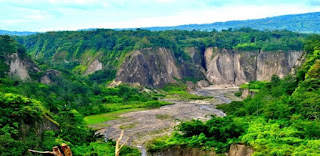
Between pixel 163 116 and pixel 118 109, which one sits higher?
pixel 163 116

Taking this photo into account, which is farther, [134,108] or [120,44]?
[120,44]

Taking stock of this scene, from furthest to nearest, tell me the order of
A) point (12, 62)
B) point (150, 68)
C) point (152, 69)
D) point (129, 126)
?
1. point (152, 69)
2. point (150, 68)
3. point (12, 62)
4. point (129, 126)

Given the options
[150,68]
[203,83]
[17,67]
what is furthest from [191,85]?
[17,67]

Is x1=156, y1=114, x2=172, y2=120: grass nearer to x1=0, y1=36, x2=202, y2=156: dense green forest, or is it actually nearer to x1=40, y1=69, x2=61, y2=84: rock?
x1=0, y1=36, x2=202, y2=156: dense green forest

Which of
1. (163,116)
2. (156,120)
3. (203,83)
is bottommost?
(203,83)

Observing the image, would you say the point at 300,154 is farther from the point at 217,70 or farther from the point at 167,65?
the point at 217,70

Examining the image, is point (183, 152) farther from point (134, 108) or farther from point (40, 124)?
point (134, 108)

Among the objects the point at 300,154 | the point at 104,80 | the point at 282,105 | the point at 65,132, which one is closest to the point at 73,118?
the point at 65,132
